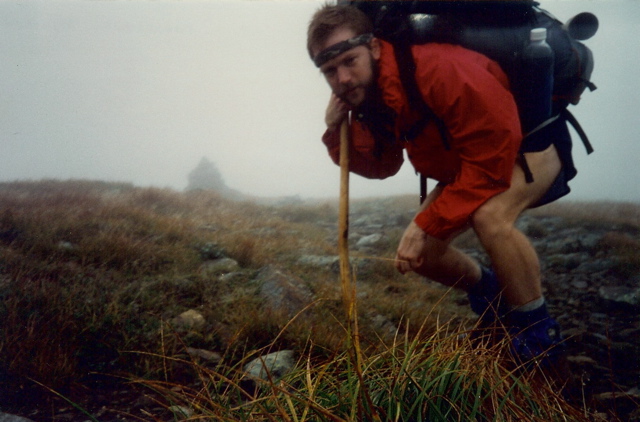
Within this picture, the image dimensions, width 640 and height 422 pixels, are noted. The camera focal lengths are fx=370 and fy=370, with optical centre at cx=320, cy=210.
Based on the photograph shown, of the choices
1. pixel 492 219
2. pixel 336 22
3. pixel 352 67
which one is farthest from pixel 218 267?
pixel 492 219

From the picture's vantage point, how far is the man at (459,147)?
5.87 ft

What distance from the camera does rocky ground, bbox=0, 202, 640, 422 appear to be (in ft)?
5.42

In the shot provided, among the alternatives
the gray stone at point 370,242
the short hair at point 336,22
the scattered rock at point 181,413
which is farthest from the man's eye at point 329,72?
the gray stone at point 370,242

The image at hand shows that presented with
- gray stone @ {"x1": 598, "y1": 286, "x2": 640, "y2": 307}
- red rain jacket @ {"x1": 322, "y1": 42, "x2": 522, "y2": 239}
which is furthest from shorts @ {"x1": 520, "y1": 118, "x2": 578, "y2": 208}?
gray stone @ {"x1": 598, "y1": 286, "x2": 640, "y2": 307}

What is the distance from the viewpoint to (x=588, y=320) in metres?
2.89

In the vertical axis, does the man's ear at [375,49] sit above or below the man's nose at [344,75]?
above

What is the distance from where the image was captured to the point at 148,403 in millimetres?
1737

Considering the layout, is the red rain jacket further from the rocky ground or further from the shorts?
the rocky ground

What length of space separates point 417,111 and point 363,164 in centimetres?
77

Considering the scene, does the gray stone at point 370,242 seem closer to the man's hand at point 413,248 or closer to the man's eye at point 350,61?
the man's hand at point 413,248

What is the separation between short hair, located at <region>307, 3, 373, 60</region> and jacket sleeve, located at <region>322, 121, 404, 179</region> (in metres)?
0.59

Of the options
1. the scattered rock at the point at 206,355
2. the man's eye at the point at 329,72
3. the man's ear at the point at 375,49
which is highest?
the man's ear at the point at 375,49

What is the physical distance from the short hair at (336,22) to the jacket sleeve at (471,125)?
1.96 feet

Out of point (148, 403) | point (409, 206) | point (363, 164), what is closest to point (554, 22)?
point (363, 164)
